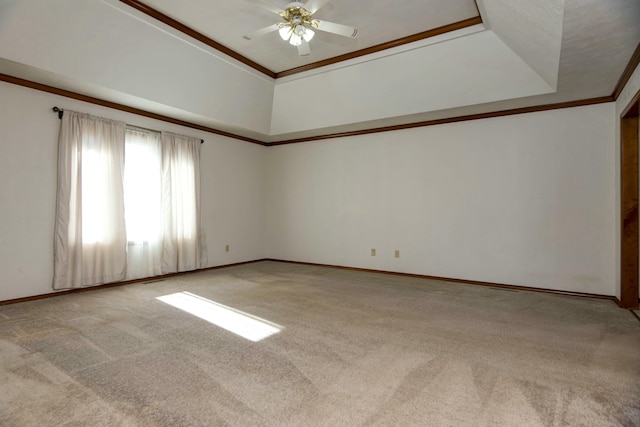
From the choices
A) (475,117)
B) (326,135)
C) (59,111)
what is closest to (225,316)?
(59,111)

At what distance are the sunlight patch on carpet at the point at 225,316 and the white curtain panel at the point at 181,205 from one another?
1273 mm

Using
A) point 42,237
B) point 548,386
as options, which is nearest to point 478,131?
point 548,386

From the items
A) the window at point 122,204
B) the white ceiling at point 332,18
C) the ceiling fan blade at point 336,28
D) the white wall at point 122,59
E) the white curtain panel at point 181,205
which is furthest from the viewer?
the white curtain panel at point 181,205

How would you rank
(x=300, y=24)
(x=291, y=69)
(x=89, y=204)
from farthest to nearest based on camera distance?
(x=291, y=69), (x=89, y=204), (x=300, y=24)

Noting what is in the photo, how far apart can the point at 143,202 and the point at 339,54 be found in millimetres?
3506

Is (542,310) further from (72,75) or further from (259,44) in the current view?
(72,75)

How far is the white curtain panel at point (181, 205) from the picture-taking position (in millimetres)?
5230

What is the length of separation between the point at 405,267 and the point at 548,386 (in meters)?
3.53

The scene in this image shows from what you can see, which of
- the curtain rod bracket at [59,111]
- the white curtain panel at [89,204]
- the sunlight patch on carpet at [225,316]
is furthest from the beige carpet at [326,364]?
the curtain rod bracket at [59,111]

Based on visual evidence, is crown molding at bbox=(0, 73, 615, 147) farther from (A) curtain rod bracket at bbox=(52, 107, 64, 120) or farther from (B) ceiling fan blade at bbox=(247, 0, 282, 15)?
(B) ceiling fan blade at bbox=(247, 0, 282, 15)

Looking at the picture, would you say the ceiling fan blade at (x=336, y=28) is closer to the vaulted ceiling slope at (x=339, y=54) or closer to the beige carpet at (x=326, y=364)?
the vaulted ceiling slope at (x=339, y=54)

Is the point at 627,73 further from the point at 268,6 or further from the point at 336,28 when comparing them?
the point at 268,6

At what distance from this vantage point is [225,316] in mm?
3363

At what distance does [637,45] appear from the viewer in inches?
109
